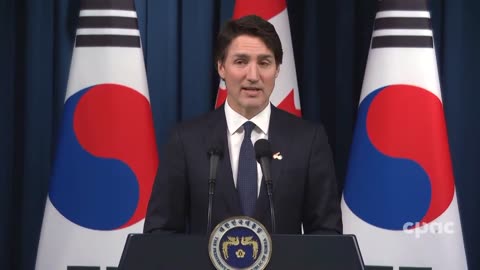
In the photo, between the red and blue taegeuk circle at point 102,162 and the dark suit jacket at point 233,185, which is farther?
the red and blue taegeuk circle at point 102,162

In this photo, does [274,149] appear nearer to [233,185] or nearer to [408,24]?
[233,185]

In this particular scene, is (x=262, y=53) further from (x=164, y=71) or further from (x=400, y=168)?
(x=164, y=71)

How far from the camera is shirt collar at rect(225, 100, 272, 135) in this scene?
2.03m

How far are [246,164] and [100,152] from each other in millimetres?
1323

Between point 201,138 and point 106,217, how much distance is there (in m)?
1.24

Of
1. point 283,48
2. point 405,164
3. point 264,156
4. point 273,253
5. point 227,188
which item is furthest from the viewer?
point 283,48

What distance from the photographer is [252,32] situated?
199cm

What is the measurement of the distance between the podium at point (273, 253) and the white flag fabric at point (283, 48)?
1.77 metres

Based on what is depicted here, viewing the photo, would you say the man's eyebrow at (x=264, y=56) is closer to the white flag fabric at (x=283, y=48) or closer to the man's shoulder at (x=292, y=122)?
the man's shoulder at (x=292, y=122)

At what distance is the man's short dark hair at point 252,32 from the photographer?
1.98 meters

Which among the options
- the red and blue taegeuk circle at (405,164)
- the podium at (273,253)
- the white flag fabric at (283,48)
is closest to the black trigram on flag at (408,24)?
the red and blue taegeuk circle at (405,164)

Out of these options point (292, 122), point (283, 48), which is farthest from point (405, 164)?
point (292, 122)

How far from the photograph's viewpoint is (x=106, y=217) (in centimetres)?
314

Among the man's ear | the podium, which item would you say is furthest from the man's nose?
the podium
